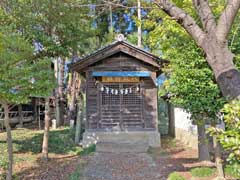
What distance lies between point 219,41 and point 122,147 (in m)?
9.11

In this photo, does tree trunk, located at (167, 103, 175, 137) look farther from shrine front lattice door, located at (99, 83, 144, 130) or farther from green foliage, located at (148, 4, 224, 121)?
green foliage, located at (148, 4, 224, 121)

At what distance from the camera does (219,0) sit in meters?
7.14

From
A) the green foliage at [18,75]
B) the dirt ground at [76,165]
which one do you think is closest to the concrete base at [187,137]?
the dirt ground at [76,165]

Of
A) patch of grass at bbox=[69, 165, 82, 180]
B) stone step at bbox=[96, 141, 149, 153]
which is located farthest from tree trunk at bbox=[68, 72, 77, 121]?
patch of grass at bbox=[69, 165, 82, 180]

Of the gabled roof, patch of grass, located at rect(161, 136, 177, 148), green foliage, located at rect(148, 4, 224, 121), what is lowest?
patch of grass, located at rect(161, 136, 177, 148)

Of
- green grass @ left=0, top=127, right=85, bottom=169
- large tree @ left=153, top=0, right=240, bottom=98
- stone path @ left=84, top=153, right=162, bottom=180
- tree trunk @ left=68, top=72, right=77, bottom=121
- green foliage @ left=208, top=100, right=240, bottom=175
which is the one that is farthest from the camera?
tree trunk @ left=68, top=72, right=77, bottom=121

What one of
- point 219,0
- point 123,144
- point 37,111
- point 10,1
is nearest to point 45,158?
point 123,144

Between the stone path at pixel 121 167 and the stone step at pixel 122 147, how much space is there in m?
0.51

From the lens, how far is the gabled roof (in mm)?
12336

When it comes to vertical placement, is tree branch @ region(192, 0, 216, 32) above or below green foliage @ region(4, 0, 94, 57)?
below

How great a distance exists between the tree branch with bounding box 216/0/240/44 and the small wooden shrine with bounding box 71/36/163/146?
31.1 ft

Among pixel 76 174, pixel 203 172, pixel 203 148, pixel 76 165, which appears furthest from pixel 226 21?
pixel 76 165

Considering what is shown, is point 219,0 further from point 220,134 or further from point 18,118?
point 18,118

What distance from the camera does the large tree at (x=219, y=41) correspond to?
281cm
